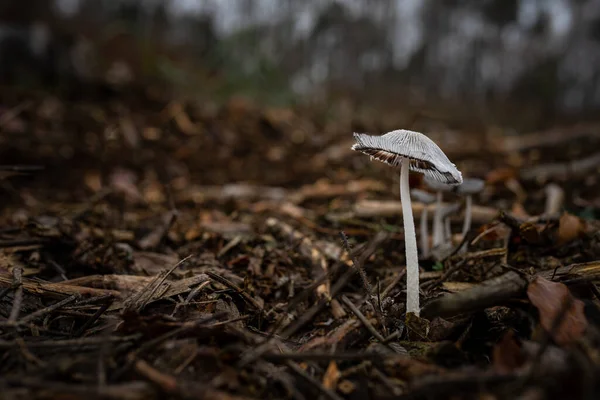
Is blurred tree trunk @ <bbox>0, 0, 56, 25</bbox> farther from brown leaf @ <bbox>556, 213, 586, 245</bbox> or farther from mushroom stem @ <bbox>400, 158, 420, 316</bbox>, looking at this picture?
brown leaf @ <bbox>556, 213, 586, 245</bbox>

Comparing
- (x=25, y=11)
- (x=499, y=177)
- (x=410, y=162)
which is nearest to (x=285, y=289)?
(x=410, y=162)

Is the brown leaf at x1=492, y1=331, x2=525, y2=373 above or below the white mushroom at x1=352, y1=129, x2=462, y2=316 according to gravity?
below

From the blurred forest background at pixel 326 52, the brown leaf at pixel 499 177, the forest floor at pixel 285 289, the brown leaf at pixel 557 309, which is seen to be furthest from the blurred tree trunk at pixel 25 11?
the brown leaf at pixel 557 309

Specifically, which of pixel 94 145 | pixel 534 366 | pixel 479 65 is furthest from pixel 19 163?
pixel 479 65

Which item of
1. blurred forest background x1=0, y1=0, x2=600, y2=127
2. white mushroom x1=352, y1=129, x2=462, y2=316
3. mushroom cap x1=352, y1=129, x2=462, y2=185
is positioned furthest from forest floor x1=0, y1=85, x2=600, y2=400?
blurred forest background x1=0, y1=0, x2=600, y2=127

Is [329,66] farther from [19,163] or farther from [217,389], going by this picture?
[217,389]

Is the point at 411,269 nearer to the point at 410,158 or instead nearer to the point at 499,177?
the point at 410,158

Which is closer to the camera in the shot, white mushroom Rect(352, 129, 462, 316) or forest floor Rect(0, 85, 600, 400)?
forest floor Rect(0, 85, 600, 400)
